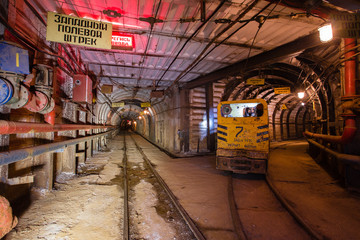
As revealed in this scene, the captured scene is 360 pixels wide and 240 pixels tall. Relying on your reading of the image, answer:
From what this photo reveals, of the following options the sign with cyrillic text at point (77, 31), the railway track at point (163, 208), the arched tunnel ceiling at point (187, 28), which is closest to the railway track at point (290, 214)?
the railway track at point (163, 208)

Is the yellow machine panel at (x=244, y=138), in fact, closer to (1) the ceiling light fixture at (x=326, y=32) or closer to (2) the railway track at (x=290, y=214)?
(2) the railway track at (x=290, y=214)

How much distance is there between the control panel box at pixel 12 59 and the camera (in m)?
3.11

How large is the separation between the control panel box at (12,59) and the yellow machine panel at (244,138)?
588 centimetres

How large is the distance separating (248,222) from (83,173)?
5.95m

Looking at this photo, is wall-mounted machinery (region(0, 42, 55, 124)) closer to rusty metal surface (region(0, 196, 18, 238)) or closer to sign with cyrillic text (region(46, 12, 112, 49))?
sign with cyrillic text (region(46, 12, 112, 49))

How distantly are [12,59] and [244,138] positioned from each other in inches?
257

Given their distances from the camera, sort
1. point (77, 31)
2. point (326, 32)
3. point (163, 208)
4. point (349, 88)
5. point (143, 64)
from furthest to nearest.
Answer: point (143, 64) → point (349, 88) → point (326, 32) → point (77, 31) → point (163, 208)

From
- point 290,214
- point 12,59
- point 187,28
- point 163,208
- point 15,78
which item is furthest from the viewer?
point 187,28

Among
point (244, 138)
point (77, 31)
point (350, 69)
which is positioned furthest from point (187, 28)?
point (350, 69)

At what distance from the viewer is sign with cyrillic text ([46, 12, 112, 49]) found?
389 centimetres

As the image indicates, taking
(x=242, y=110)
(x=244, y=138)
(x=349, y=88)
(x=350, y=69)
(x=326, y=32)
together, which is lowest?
(x=244, y=138)

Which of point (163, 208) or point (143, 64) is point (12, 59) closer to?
point (163, 208)

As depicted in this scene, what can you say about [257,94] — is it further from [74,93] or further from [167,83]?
[74,93]

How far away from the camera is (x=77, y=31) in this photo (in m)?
4.04
